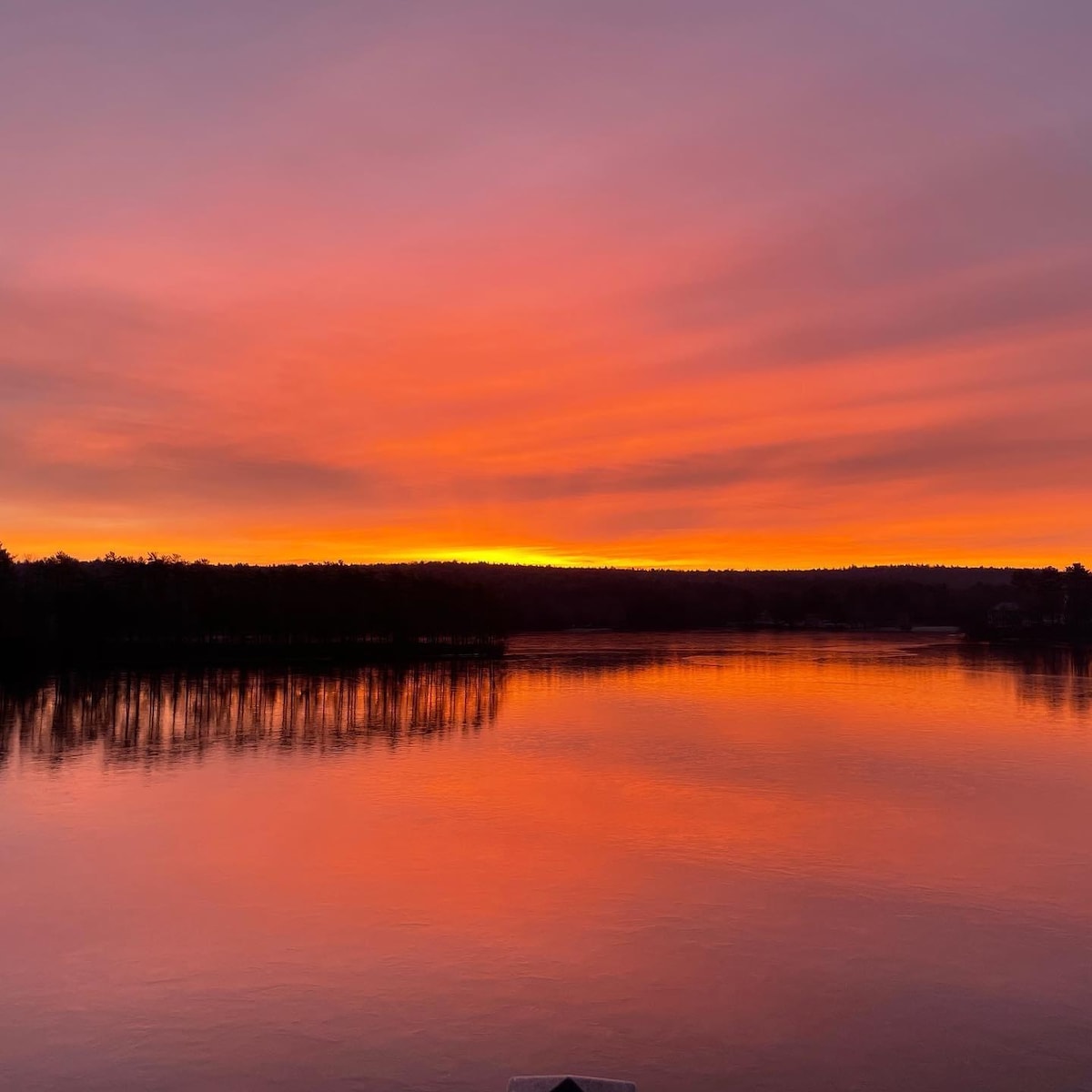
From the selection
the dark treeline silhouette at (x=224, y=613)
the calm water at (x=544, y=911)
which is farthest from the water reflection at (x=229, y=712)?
the dark treeline silhouette at (x=224, y=613)

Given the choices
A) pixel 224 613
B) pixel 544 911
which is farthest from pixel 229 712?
pixel 224 613

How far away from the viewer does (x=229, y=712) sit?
51.6 metres

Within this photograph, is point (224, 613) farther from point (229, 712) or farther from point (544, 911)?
point (544, 911)

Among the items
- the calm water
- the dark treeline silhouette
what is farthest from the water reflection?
the dark treeline silhouette

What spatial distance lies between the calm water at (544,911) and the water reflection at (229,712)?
0.71 metres

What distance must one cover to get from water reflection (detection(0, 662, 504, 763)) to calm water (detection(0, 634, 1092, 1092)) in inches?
28.1

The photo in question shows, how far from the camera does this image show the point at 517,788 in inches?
1227

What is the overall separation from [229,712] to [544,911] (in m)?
36.1

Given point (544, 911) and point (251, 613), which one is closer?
point (544, 911)

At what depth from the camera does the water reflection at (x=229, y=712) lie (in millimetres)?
40656

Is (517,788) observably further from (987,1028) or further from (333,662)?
(333,662)

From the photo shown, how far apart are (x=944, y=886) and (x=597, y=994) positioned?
29.2ft

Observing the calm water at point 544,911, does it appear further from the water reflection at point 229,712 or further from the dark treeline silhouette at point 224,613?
the dark treeline silhouette at point 224,613

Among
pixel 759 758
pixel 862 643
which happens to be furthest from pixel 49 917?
pixel 862 643
